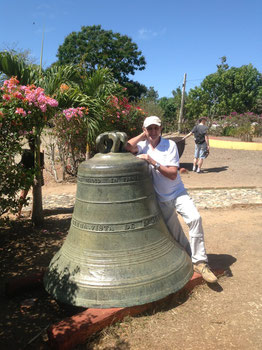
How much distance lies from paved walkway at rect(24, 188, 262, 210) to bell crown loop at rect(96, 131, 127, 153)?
13.2ft

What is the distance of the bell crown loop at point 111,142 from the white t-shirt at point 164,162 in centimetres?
38

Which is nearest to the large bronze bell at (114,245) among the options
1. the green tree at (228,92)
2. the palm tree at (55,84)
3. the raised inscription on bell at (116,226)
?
the raised inscription on bell at (116,226)

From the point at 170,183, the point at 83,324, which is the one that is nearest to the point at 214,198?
the point at 170,183

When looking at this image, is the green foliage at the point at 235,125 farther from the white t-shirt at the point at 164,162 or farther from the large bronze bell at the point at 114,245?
the large bronze bell at the point at 114,245

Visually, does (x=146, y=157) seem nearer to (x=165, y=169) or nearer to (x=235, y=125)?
(x=165, y=169)

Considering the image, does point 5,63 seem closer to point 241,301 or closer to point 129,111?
point 241,301

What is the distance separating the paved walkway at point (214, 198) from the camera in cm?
654

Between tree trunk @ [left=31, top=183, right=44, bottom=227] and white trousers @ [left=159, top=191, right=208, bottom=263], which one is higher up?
white trousers @ [left=159, top=191, right=208, bottom=263]

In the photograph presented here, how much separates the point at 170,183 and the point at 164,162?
0.75 feet

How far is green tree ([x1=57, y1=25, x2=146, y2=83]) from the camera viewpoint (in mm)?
30297

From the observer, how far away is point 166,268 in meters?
2.55

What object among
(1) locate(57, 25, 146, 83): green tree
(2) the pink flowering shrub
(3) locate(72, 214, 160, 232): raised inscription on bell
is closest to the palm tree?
(2) the pink flowering shrub

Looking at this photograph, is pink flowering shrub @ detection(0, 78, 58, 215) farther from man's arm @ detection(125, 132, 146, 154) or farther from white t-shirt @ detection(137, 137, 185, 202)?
white t-shirt @ detection(137, 137, 185, 202)

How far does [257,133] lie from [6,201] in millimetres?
20243
